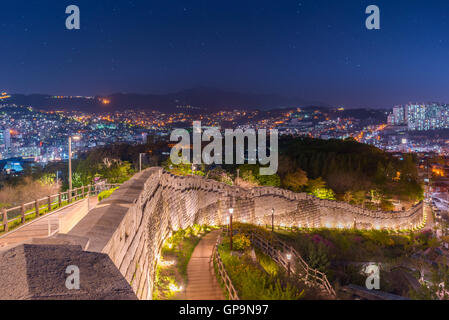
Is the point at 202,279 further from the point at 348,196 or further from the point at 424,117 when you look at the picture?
the point at 424,117

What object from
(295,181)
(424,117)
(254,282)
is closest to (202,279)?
(254,282)

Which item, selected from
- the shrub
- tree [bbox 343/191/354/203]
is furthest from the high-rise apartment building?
the shrub

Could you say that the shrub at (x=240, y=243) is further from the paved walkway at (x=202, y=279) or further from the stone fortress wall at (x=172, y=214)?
the stone fortress wall at (x=172, y=214)

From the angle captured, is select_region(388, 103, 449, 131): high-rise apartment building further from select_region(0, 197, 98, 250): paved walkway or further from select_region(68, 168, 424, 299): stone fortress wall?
select_region(0, 197, 98, 250): paved walkway

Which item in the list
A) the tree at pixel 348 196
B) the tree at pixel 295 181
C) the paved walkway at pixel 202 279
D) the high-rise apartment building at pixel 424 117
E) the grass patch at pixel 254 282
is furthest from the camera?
the high-rise apartment building at pixel 424 117

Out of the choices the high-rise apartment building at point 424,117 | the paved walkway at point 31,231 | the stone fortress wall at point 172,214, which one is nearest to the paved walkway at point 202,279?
the stone fortress wall at point 172,214
